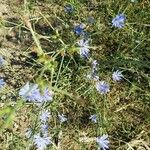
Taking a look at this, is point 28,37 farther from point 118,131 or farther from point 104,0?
point 118,131

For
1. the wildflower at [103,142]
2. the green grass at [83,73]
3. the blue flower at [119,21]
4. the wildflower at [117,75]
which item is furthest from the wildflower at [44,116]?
the blue flower at [119,21]

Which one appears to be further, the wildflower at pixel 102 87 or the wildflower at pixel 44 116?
the wildflower at pixel 102 87

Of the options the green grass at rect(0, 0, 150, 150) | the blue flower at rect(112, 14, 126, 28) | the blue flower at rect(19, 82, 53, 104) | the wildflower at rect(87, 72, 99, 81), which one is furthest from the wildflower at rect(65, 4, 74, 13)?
the blue flower at rect(19, 82, 53, 104)

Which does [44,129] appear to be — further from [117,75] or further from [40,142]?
[117,75]

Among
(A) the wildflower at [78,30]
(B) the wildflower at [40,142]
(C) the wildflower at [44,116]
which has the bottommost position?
(B) the wildflower at [40,142]

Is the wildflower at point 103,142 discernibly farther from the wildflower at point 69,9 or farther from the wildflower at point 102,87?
the wildflower at point 69,9

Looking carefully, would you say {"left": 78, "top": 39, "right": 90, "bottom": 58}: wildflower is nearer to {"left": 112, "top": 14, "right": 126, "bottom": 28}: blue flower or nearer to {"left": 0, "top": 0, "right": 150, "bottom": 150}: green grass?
{"left": 0, "top": 0, "right": 150, "bottom": 150}: green grass
